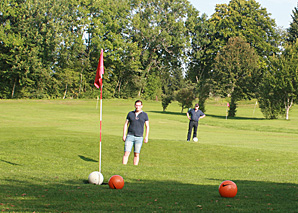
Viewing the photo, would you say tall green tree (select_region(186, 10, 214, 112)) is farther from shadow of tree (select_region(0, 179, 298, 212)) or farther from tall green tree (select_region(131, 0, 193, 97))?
shadow of tree (select_region(0, 179, 298, 212))

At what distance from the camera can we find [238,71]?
200 ft

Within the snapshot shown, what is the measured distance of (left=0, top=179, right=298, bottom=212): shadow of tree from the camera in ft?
23.4

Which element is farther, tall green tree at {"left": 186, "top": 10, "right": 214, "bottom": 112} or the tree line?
tall green tree at {"left": 186, "top": 10, "right": 214, "bottom": 112}

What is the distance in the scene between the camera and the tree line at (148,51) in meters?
60.8

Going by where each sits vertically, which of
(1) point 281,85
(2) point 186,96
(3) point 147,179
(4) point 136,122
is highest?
(1) point 281,85

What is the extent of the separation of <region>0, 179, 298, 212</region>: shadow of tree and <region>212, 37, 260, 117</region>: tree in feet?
170

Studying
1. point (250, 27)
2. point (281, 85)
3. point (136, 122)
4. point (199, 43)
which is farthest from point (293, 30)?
point (136, 122)

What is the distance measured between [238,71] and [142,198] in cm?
5513

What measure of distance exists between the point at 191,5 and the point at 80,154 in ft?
255

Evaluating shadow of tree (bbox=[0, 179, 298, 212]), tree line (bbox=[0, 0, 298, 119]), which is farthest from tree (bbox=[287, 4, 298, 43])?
shadow of tree (bbox=[0, 179, 298, 212])

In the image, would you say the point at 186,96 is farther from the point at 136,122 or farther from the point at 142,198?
the point at 142,198

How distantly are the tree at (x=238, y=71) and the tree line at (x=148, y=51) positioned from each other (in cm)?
15

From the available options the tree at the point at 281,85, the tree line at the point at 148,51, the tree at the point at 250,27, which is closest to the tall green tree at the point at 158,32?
the tree line at the point at 148,51

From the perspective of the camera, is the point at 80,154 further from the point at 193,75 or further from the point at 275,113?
the point at 193,75
